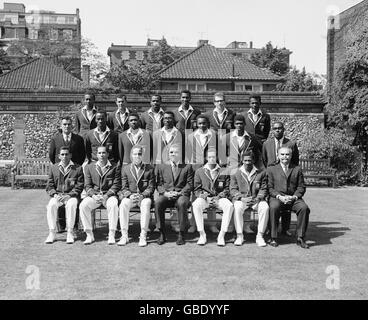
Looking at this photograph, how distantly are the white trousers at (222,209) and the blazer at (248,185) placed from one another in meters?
0.22

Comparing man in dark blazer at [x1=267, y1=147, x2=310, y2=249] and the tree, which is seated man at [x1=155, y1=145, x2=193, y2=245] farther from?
the tree

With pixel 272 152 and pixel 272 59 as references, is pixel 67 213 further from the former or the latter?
pixel 272 59

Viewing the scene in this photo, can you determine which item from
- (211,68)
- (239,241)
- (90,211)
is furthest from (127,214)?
(211,68)

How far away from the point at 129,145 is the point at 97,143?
0.58 m

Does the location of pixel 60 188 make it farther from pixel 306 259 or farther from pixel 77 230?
pixel 306 259

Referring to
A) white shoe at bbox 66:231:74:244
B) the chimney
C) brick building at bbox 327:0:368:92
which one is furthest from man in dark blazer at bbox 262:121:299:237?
the chimney

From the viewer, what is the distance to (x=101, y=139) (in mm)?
9062

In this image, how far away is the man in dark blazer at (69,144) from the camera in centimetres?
892

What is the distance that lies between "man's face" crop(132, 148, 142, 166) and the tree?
51.0 meters

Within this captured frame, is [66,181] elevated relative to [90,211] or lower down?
elevated

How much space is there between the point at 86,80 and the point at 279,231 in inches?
1303

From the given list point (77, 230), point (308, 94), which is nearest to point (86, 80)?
point (308, 94)

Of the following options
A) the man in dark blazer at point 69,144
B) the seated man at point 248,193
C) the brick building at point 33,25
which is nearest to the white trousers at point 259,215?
the seated man at point 248,193

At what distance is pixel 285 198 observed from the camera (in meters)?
8.07
